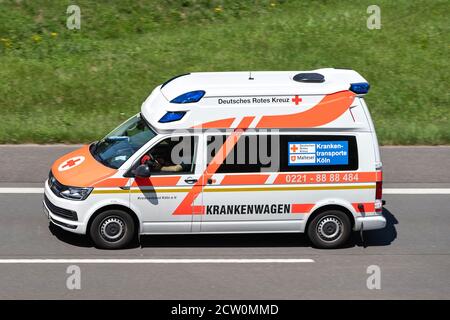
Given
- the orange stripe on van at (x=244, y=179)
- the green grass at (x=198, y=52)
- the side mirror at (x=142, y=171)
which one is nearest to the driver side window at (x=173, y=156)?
the side mirror at (x=142, y=171)

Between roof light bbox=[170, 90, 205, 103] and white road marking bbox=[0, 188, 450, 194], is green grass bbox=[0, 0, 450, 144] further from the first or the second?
roof light bbox=[170, 90, 205, 103]

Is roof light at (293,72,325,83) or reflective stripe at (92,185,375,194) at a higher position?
roof light at (293,72,325,83)

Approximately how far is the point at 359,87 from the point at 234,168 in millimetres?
2001

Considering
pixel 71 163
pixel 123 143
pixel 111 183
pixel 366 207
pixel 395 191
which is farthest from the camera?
pixel 395 191

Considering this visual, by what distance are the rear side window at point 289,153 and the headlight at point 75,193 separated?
1.69 meters

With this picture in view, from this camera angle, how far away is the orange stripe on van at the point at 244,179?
11562 mm

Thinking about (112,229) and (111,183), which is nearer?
(111,183)

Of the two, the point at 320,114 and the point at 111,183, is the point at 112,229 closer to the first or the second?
the point at 111,183

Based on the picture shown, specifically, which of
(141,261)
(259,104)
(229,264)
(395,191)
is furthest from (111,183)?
(395,191)

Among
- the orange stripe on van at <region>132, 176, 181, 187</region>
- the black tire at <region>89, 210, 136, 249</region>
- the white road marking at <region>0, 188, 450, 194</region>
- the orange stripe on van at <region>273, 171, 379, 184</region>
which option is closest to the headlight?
the black tire at <region>89, 210, 136, 249</region>

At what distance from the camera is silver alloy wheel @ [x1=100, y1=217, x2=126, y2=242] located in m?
11.6

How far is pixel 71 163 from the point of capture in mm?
12297

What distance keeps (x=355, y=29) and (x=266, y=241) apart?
11.0m

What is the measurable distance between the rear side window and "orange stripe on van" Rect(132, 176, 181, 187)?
1.84 ft
